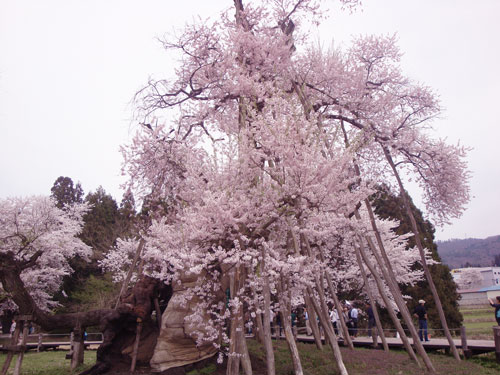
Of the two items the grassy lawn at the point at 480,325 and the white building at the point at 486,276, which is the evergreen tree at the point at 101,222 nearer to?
the grassy lawn at the point at 480,325

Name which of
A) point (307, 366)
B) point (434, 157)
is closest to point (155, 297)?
point (307, 366)

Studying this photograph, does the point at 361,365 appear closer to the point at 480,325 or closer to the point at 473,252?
the point at 480,325

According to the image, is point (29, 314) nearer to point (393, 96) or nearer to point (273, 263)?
point (273, 263)

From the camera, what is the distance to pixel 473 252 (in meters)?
170

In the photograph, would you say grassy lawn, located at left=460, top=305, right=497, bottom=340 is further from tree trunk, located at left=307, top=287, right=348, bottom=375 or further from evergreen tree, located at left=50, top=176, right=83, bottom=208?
evergreen tree, located at left=50, top=176, right=83, bottom=208

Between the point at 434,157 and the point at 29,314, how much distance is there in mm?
10824

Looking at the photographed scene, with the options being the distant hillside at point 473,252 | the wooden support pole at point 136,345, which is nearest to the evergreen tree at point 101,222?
the wooden support pole at point 136,345

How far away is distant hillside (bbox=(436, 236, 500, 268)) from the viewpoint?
152500mm

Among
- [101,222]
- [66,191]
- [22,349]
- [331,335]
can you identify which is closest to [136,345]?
[22,349]

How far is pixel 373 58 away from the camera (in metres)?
10.6

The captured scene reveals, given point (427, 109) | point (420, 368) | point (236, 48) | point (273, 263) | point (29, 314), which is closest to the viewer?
point (273, 263)

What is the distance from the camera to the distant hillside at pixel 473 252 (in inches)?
6004

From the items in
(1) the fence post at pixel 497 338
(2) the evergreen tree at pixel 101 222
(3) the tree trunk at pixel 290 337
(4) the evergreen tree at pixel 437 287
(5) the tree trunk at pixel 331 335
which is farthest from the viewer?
(2) the evergreen tree at pixel 101 222

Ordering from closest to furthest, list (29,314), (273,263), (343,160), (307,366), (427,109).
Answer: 1. (273,263)
2. (343,160)
3. (307,366)
4. (29,314)
5. (427,109)
